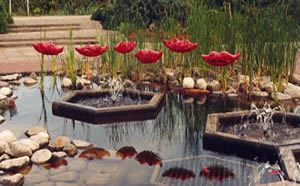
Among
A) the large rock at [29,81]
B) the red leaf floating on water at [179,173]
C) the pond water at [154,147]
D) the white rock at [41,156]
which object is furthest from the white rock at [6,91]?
the red leaf floating on water at [179,173]

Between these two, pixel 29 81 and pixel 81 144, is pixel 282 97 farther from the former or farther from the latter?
pixel 29 81

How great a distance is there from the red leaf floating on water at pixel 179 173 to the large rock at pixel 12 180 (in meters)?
1.05

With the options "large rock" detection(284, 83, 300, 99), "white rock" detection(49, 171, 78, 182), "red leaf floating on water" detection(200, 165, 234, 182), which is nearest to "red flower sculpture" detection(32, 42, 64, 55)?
"white rock" detection(49, 171, 78, 182)

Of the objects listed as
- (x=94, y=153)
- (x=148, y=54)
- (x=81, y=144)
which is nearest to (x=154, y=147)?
(x=94, y=153)

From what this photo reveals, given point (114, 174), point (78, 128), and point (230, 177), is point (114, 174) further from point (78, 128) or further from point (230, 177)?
point (78, 128)

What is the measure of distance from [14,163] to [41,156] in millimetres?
233

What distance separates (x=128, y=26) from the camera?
681 centimetres

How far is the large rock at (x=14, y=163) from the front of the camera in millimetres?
3396

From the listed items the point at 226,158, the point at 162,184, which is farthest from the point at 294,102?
the point at 162,184

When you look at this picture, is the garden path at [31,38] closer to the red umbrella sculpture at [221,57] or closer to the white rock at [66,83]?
the white rock at [66,83]

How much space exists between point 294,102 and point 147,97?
5.85 ft

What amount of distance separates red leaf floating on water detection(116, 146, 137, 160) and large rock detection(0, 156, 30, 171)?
2.48ft

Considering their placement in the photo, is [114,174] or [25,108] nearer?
[114,174]

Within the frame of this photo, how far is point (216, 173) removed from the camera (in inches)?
128
